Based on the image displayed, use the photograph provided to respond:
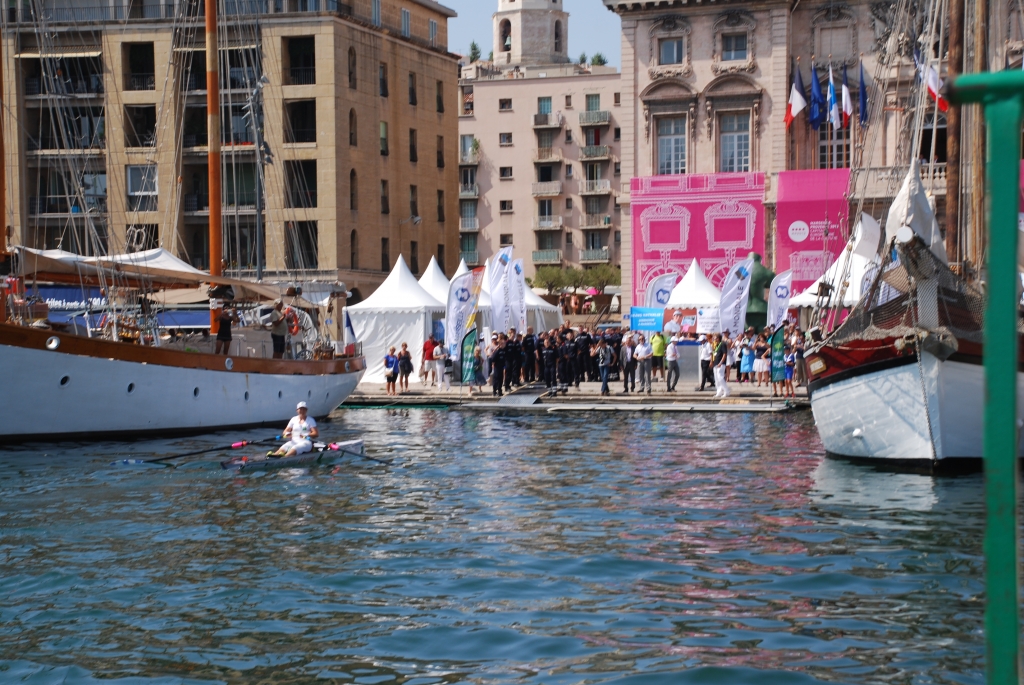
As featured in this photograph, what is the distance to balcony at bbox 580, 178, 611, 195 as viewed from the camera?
98544mm

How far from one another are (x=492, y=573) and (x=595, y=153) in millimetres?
86477

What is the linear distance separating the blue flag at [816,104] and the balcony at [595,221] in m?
50.4

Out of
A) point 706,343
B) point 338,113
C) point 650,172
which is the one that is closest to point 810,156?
point 650,172

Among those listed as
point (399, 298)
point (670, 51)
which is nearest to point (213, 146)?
point (399, 298)

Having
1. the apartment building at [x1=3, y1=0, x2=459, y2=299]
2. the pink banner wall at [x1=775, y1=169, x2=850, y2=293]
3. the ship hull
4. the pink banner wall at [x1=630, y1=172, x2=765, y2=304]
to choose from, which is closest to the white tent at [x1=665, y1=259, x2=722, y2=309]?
the pink banner wall at [x1=630, y1=172, x2=765, y2=304]

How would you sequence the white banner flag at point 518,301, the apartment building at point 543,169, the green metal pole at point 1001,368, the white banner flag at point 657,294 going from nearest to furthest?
the green metal pole at point 1001,368 → the white banner flag at point 518,301 → the white banner flag at point 657,294 → the apartment building at point 543,169

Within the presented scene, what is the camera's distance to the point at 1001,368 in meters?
3.59

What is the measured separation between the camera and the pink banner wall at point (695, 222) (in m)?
49.7

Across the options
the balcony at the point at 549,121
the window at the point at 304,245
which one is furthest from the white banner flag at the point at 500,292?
the balcony at the point at 549,121

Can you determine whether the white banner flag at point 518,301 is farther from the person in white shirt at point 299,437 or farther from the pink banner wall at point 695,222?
the person in white shirt at point 299,437

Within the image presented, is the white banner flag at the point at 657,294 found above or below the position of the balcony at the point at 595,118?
below

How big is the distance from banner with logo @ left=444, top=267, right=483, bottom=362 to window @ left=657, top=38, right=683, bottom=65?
1678cm

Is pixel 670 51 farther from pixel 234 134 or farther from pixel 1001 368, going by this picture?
pixel 1001 368

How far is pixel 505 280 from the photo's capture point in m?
40.9
